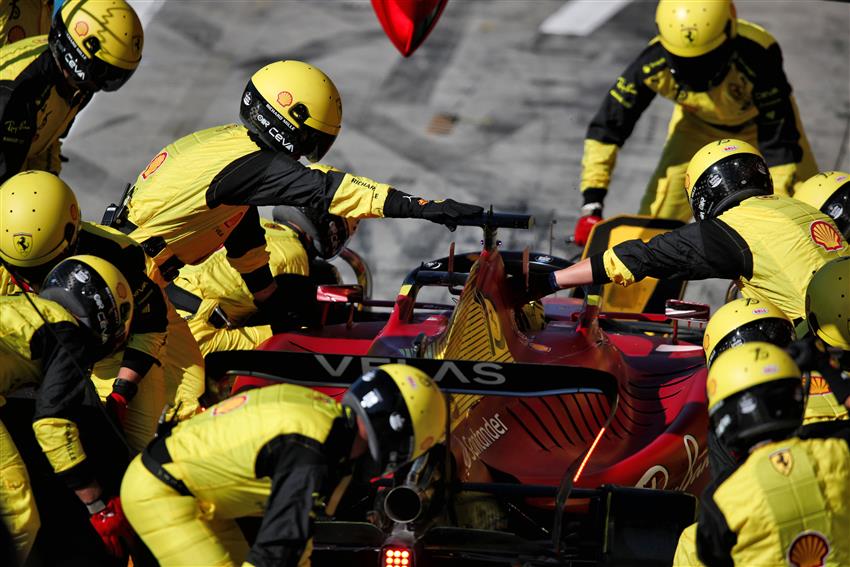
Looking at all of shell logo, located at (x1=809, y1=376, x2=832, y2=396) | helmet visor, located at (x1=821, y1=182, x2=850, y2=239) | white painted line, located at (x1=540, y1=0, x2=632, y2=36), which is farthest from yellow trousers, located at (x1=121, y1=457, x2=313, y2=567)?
white painted line, located at (x1=540, y1=0, x2=632, y2=36)

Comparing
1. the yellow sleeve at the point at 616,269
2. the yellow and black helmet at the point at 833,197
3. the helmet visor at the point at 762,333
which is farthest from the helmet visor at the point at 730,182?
the helmet visor at the point at 762,333

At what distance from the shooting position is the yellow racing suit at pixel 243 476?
174 inches

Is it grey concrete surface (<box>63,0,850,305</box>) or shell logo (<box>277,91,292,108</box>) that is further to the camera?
grey concrete surface (<box>63,0,850,305</box>)

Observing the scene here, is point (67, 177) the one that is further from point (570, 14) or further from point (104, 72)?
point (570, 14)

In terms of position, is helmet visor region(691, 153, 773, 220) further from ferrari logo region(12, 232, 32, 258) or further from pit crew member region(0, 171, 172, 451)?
ferrari logo region(12, 232, 32, 258)

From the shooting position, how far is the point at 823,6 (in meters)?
14.7

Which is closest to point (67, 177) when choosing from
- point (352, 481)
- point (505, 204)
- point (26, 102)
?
point (505, 204)

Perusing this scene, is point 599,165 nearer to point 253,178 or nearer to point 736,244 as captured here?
point 736,244

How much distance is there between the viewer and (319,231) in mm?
8297

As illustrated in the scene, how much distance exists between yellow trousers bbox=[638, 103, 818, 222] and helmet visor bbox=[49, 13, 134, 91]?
4.35m

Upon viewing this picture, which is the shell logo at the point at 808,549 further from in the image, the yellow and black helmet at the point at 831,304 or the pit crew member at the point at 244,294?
the pit crew member at the point at 244,294

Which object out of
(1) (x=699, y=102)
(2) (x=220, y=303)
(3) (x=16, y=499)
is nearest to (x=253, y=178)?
(2) (x=220, y=303)

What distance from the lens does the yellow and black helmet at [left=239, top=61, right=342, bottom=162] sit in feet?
22.0

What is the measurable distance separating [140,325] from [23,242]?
70cm
